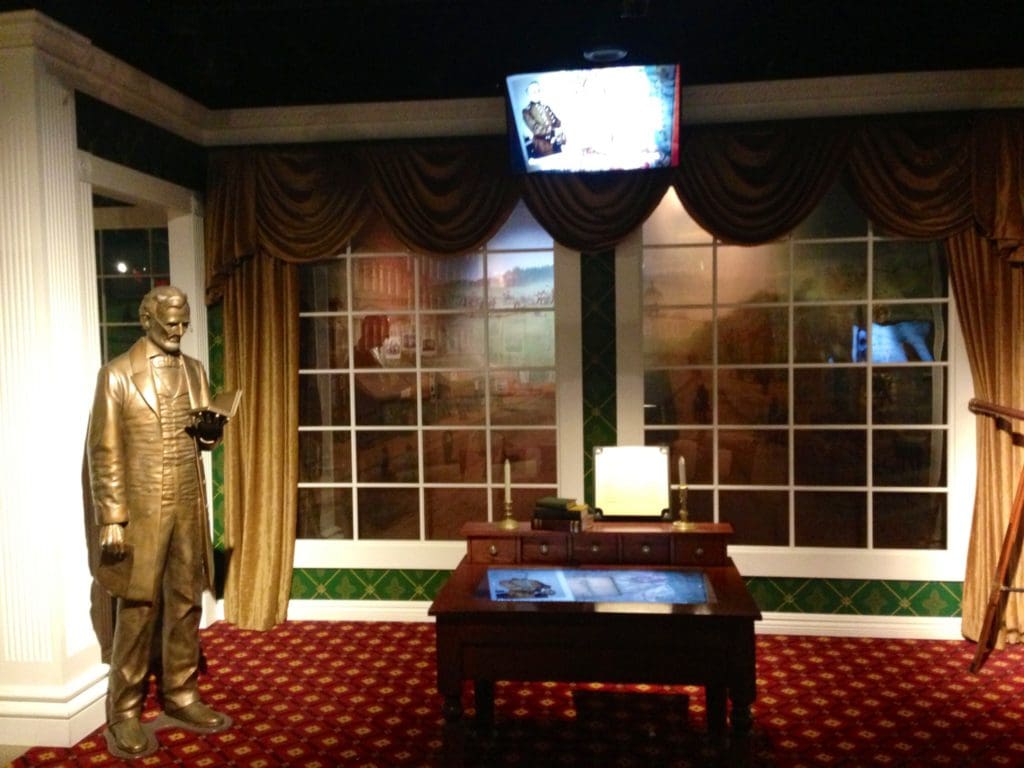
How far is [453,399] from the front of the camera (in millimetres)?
9344

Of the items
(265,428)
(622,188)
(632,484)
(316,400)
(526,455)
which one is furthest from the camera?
(526,455)

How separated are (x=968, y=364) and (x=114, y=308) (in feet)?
16.7

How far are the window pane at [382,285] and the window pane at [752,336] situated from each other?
288cm

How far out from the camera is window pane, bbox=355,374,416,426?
7.14 meters

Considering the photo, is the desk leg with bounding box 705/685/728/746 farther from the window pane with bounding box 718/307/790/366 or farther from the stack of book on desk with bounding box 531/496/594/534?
the window pane with bounding box 718/307/790/366

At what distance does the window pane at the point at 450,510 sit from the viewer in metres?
6.95

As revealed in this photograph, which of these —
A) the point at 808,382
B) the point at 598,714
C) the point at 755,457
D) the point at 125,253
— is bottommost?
the point at 598,714

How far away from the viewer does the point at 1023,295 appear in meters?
4.57

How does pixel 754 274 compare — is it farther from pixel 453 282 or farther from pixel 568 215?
pixel 568 215

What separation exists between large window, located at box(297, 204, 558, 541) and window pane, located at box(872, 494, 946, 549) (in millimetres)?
2659

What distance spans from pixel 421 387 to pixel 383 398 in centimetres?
201

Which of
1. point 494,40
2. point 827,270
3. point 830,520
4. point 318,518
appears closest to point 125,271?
point 318,518

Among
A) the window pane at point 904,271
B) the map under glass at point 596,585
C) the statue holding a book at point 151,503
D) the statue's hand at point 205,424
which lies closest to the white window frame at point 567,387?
the map under glass at point 596,585

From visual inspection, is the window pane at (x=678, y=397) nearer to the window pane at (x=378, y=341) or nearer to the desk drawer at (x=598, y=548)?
the window pane at (x=378, y=341)
